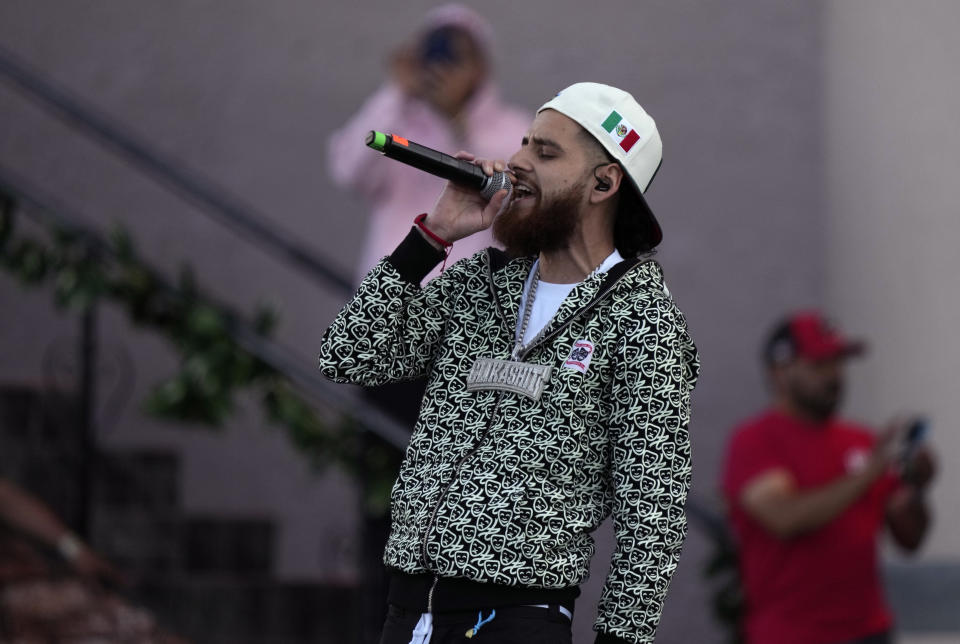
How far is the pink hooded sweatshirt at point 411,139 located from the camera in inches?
153

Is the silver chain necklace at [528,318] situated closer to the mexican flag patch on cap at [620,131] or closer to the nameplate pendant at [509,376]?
the nameplate pendant at [509,376]

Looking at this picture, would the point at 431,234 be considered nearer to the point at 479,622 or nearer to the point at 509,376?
the point at 509,376

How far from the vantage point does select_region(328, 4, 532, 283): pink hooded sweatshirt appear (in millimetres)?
3891

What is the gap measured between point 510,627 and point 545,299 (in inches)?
19.1
